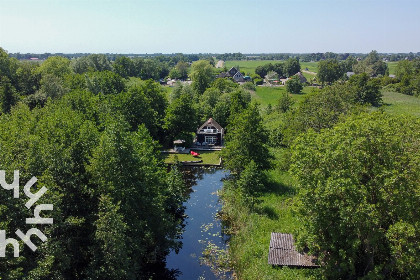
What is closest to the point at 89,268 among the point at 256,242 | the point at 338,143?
the point at 256,242

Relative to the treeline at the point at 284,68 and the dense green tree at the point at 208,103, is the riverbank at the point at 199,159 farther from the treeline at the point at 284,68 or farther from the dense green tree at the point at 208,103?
the treeline at the point at 284,68

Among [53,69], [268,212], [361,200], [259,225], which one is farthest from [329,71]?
[361,200]

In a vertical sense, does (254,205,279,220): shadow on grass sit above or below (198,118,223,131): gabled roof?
below

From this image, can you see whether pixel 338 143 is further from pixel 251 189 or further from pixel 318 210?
pixel 251 189

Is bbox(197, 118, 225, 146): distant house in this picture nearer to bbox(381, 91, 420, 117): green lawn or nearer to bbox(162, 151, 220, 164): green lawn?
bbox(162, 151, 220, 164): green lawn

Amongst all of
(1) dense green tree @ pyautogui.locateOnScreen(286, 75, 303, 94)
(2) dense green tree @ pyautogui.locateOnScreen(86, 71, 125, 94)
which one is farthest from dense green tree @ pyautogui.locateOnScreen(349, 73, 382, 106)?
(2) dense green tree @ pyautogui.locateOnScreen(86, 71, 125, 94)
